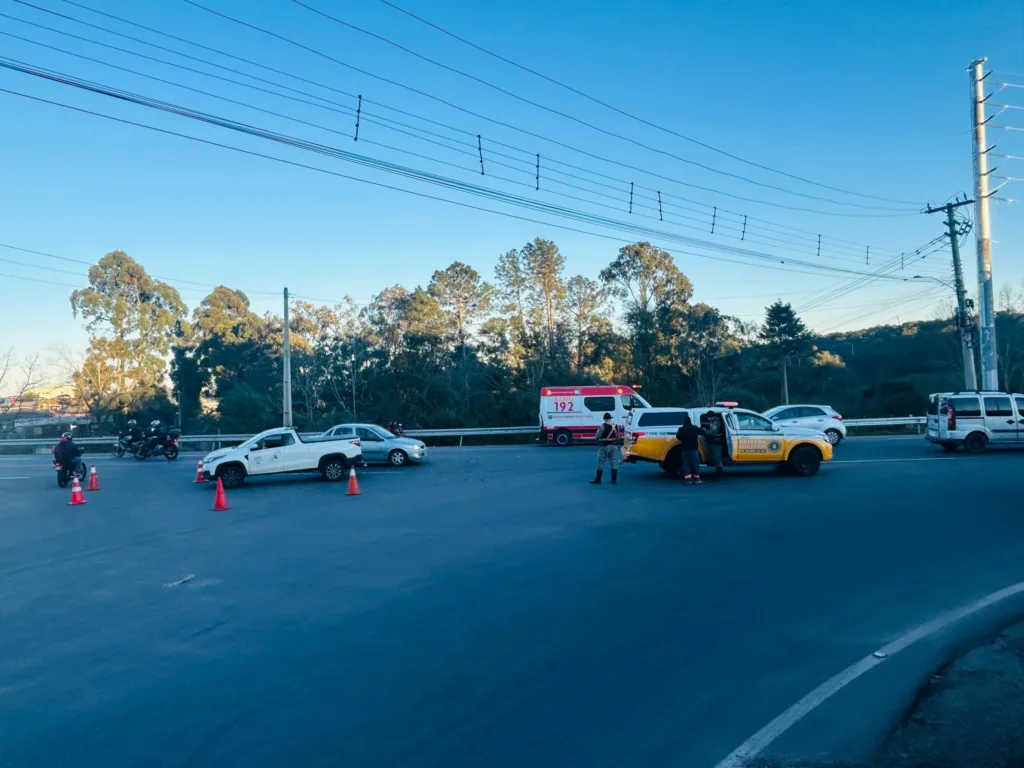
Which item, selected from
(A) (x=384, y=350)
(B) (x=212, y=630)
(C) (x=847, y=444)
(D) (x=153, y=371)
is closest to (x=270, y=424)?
(A) (x=384, y=350)

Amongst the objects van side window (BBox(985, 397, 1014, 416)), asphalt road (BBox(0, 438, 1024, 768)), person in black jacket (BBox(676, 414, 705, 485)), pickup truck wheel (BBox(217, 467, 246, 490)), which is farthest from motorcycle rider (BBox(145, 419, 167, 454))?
van side window (BBox(985, 397, 1014, 416))

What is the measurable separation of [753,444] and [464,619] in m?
12.7

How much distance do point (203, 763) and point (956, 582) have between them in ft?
25.7

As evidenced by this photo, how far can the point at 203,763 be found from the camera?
423 cm

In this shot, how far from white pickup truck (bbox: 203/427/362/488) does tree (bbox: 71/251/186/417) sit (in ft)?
137

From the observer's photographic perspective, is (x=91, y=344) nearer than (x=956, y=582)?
No

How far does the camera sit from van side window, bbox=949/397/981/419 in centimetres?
2245

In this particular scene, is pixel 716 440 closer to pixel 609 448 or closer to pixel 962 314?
pixel 609 448

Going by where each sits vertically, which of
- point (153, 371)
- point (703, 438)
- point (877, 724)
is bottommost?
point (877, 724)

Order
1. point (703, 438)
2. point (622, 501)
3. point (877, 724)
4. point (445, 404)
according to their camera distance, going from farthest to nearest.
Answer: point (445, 404)
point (703, 438)
point (622, 501)
point (877, 724)

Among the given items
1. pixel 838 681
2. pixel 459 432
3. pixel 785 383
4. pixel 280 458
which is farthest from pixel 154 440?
pixel 785 383

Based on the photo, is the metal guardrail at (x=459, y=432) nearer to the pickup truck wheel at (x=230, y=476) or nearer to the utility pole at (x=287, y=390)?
the utility pole at (x=287, y=390)

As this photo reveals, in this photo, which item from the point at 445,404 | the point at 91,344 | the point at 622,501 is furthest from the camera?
the point at 91,344

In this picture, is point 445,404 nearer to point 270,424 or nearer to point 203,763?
Result: point 270,424
